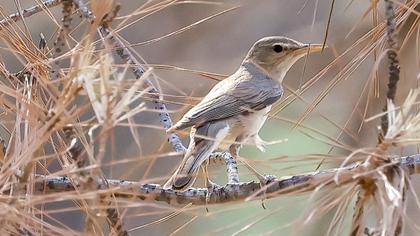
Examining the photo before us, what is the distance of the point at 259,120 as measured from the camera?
2627 mm

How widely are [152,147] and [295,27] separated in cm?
131

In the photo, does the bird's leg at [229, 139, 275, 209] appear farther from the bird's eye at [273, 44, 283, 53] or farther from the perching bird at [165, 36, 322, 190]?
the bird's eye at [273, 44, 283, 53]

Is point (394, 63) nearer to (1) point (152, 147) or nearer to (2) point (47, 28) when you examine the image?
(1) point (152, 147)

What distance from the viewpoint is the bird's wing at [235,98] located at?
97.2 inches

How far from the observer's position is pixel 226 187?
2062 mm

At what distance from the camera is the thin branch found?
4.67ft

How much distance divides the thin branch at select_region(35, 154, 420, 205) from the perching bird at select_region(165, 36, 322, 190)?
161 millimetres

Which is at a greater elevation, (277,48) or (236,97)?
(277,48)

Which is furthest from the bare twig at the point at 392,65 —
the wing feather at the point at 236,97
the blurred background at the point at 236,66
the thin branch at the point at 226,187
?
the blurred background at the point at 236,66

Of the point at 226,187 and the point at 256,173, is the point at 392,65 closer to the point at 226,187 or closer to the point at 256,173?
the point at 226,187

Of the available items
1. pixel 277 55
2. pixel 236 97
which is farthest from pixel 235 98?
pixel 277 55

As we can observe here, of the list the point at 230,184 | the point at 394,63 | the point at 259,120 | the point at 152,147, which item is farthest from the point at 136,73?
the point at 152,147

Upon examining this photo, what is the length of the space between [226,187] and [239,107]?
61 centimetres

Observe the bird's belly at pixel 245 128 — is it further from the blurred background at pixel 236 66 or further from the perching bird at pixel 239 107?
the blurred background at pixel 236 66
